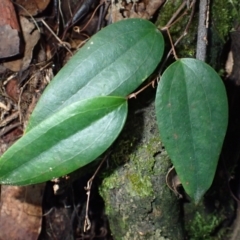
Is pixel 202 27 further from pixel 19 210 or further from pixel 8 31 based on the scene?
pixel 19 210

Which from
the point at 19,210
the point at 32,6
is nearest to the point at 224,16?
the point at 32,6

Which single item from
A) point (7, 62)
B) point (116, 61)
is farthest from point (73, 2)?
point (116, 61)

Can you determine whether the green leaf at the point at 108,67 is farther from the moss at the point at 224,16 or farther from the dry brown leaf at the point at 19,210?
the dry brown leaf at the point at 19,210

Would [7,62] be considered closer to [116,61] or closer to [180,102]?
[116,61]

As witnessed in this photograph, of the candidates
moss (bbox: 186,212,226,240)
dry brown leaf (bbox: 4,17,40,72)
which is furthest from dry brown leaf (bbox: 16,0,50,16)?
moss (bbox: 186,212,226,240)

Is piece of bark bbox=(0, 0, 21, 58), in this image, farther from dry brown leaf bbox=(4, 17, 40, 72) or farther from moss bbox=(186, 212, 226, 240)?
moss bbox=(186, 212, 226, 240)
